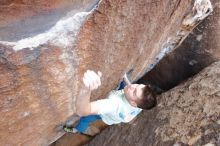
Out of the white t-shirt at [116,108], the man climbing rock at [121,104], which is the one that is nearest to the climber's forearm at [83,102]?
the man climbing rock at [121,104]

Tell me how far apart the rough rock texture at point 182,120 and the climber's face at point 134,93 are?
59 centimetres

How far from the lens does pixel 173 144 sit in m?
2.55

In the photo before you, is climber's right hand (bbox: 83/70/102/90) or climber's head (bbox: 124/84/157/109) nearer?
climber's right hand (bbox: 83/70/102/90)

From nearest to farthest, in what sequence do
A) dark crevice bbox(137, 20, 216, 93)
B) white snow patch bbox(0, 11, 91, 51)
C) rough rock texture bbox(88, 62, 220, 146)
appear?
white snow patch bbox(0, 11, 91, 51)
rough rock texture bbox(88, 62, 220, 146)
dark crevice bbox(137, 20, 216, 93)

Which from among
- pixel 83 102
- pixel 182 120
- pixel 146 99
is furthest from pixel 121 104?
pixel 182 120

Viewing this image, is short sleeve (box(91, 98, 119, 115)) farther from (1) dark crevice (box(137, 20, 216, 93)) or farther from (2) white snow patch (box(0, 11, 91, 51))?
(1) dark crevice (box(137, 20, 216, 93))

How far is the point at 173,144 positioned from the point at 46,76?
3.81 feet

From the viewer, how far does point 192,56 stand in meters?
2.86

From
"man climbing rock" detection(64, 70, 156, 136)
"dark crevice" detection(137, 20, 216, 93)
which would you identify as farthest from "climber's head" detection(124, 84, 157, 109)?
"dark crevice" detection(137, 20, 216, 93)

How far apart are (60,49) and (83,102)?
0.37 metres

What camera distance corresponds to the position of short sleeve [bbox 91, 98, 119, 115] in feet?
6.93

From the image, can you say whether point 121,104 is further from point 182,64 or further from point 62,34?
point 182,64

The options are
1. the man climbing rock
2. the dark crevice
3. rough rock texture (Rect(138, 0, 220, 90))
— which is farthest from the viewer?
the dark crevice

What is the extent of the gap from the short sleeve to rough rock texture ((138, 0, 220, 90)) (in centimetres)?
88
